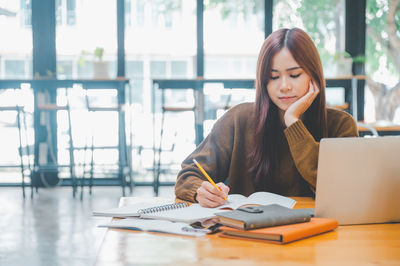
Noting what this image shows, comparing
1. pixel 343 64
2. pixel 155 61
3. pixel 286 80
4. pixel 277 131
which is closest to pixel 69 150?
pixel 155 61

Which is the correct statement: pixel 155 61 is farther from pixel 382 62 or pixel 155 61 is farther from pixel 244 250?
pixel 244 250

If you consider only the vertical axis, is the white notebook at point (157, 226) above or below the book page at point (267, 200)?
above

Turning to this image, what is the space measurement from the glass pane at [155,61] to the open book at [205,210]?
3.98m

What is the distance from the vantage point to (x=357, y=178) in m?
0.99

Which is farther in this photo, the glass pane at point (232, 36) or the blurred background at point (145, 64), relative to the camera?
the glass pane at point (232, 36)

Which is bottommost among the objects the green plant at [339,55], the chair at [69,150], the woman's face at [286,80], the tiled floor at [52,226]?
the tiled floor at [52,226]

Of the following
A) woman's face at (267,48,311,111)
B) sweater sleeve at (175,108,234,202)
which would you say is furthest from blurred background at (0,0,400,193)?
woman's face at (267,48,311,111)

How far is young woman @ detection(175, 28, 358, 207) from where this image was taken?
136 centimetres

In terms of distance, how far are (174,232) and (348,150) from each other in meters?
0.39

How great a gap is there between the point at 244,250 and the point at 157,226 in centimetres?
22

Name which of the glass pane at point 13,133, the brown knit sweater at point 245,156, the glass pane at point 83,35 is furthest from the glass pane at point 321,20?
the brown knit sweater at point 245,156

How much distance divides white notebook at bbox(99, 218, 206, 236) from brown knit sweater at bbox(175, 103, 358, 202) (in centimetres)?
30

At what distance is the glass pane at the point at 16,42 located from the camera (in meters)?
5.34

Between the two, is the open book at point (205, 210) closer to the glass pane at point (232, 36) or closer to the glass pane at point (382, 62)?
the glass pane at point (232, 36)
